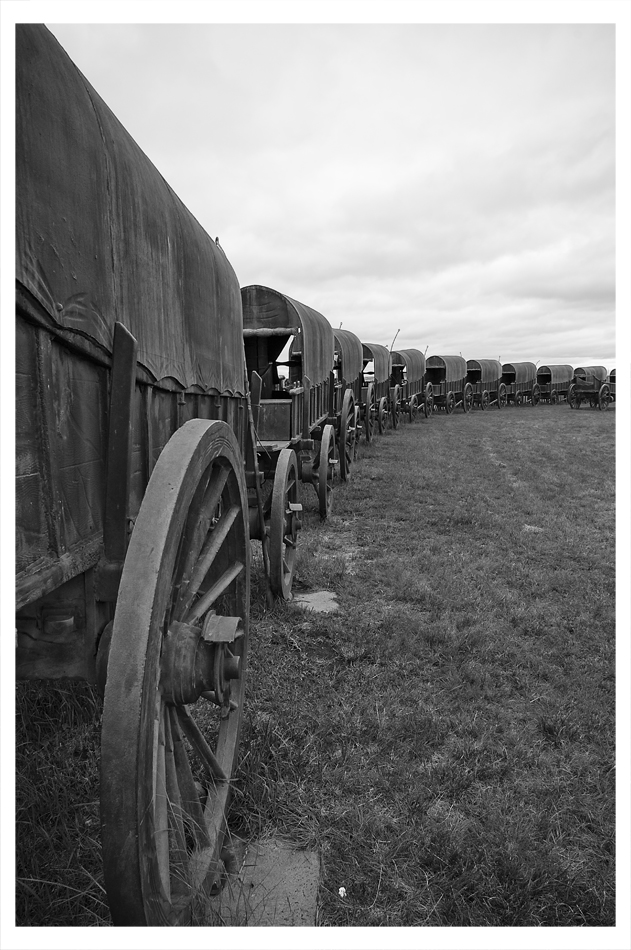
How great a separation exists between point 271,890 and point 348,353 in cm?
995

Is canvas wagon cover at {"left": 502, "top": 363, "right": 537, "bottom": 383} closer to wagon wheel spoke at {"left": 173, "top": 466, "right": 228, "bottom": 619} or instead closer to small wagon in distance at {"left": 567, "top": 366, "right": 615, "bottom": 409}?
small wagon in distance at {"left": 567, "top": 366, "right": 615, "bottom": 409}

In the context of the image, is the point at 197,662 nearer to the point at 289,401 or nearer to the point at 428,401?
the point at 289,401

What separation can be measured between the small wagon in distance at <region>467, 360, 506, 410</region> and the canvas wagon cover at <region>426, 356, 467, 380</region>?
3.77 metres

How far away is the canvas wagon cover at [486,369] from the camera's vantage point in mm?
28750

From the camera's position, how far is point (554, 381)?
105ft

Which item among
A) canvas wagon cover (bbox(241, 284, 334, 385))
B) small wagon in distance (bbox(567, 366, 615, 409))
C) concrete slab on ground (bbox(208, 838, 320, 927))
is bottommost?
concrete slab on ground (bbox(208, 838, 320, 927))

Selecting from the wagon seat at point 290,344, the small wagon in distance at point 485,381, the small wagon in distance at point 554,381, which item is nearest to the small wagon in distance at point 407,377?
the small wagon in distance at point 485,381

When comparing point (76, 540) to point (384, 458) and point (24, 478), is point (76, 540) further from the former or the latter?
point (384, 458)

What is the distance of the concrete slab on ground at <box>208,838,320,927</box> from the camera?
5.90 ft

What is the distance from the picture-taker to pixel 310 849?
2.10 meters

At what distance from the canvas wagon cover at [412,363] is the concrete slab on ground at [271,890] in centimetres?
1913

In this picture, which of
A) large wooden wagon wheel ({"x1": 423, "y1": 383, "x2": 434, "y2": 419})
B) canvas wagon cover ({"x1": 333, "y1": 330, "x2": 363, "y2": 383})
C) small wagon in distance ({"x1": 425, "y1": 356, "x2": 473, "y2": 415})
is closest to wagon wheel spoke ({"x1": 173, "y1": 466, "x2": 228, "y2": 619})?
canvas wagon cover ({"x1": 333, "y1": 330, "x2": 363, "y2": 383})

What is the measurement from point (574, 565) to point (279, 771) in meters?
4.10

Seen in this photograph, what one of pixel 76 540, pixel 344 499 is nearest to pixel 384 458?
pixel 344 499
